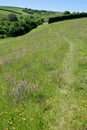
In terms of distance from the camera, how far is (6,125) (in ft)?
42.8

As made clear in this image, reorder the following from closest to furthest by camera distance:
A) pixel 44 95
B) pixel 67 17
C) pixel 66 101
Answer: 1. pixel 66 101
2. pixel 44 95
3. pixel 67 17

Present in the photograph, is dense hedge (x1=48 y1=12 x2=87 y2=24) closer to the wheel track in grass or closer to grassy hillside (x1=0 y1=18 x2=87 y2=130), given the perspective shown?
grassy hillside (x1=0 y1=18 x2=87 y2=130)

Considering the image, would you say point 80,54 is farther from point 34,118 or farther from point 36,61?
point 34,118

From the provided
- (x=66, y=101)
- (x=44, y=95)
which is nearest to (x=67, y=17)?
(x=44, y=95)

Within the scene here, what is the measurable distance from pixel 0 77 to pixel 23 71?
2.53m

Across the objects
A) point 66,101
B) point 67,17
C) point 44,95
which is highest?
point 66,101

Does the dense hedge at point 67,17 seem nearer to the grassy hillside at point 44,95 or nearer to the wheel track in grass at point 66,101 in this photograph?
the grassy hillside at point 44,95

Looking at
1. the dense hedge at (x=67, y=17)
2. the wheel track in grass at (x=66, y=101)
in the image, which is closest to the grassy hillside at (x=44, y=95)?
the wheel track in grass at (x=66, y=101)

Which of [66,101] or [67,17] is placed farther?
[67,17]

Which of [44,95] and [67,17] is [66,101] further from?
[67,17]

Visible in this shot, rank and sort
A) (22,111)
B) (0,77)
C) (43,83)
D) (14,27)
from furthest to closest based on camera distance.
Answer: (14,27)
(0,77)
(43,83)
(22,111)

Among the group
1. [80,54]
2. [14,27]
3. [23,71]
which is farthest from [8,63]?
[14,27]

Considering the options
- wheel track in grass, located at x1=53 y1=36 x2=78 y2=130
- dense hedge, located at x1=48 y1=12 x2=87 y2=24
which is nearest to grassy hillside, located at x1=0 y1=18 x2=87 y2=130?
wheel track in grass, located at x1=53 y1=36 x2=78 y2=130

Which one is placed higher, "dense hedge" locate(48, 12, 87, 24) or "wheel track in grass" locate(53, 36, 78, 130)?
"wheel track in grass" locate(53, 36, 78, 130)
